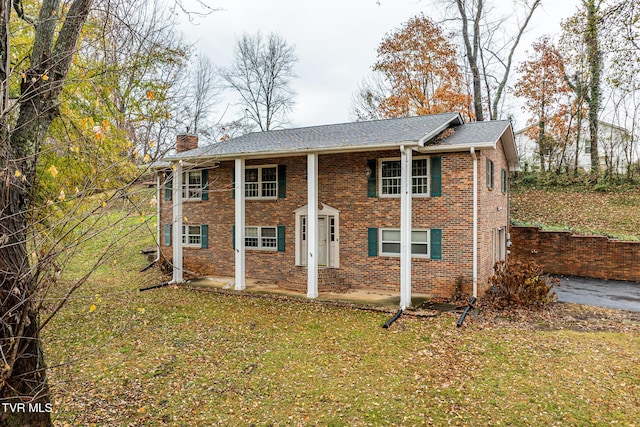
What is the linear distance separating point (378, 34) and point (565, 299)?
1871cm

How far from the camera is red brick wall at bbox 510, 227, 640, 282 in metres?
14.2

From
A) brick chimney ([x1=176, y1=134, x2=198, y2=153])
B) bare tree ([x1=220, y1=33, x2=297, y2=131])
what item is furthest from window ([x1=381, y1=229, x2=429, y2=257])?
bare tree ([x1=220, y1=33, x2=297, y2=131])

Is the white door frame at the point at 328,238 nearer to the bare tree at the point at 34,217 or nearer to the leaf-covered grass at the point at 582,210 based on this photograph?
the bare tree at the point at 34,217

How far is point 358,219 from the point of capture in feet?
39.3

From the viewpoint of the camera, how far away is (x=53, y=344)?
7.81 metres

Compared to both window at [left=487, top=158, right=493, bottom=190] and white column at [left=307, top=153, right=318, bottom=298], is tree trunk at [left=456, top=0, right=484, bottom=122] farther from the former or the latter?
white column at [left=307, top=153, right=318, bottom=298]

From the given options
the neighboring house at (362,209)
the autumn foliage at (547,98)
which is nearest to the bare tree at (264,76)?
the neighboring house at (362,209)

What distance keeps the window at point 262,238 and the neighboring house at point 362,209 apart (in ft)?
0.12

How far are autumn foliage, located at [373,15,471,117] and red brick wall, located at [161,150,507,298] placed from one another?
31.1ft

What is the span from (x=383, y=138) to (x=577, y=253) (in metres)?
10.2

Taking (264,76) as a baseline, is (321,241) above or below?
below

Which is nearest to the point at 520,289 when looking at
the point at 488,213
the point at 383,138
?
the point at 488,213

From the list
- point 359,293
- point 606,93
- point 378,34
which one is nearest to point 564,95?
point 606,93

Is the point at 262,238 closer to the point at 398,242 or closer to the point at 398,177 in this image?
the point at 398,242
